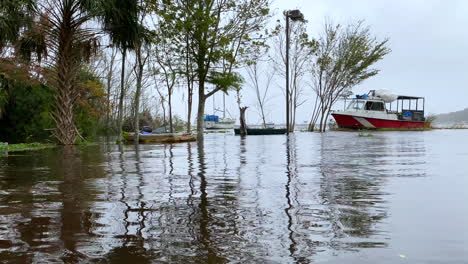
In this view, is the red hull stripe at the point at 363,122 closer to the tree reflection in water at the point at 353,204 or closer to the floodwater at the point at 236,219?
the tree reflection in water at the point at 353,204

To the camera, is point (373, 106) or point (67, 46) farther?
point (373, 106)

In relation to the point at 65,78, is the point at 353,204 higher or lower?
lower

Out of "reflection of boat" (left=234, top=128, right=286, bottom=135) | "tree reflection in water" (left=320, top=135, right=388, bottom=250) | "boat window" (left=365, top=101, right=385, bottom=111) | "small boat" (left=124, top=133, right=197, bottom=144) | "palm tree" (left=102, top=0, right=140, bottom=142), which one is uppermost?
"palm tree" (left=102, top=0, right=140, bottom=142)

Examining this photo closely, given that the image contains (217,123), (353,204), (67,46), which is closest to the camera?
(353,204)

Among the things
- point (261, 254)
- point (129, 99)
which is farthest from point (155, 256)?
point (129, 99)

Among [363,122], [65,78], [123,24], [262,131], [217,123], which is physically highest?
[123,24]

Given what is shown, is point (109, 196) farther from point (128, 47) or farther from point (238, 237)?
point (128, 47)

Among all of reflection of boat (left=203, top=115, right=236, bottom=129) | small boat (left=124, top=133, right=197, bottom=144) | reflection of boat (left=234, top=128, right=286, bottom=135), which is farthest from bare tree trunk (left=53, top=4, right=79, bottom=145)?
reflection of boat (left=203, top=115, right=236, bottom=129)

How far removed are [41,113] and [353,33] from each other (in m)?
32.7

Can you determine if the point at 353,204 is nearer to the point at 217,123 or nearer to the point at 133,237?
the point at 133,237

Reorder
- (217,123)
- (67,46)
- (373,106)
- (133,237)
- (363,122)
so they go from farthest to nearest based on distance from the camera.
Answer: (217,123) < (373,106) < (363,122) < (67,46) < (133,237)

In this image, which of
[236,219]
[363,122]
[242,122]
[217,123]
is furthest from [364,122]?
[217,123]

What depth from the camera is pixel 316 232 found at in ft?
10.3

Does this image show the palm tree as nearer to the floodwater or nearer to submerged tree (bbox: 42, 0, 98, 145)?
submerged tree (bbox: 42, 0, 98, 145)
